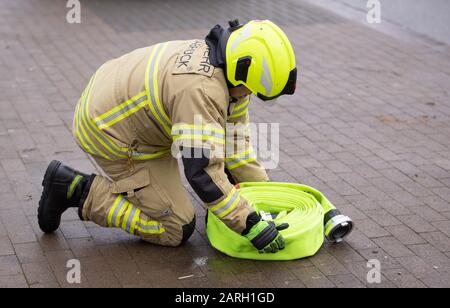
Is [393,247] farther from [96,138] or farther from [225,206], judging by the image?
[96,138]

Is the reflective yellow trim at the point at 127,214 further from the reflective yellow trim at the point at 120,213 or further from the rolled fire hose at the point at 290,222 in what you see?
the rolled fire hose at the point at 290,222

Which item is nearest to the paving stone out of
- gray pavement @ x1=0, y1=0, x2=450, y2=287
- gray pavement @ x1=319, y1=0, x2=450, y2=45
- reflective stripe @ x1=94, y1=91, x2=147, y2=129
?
gray pavement @ x1=0, y1=0, x2=450, y2=287

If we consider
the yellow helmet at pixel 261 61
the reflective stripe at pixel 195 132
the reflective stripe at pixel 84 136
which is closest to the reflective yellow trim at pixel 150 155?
the reflective stripe at pixel 84 136

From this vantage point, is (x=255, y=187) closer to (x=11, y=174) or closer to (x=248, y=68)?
(x=248, y=68)

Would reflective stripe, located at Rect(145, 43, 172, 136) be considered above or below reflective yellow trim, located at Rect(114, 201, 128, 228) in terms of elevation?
above

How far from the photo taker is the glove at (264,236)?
4.21 metres

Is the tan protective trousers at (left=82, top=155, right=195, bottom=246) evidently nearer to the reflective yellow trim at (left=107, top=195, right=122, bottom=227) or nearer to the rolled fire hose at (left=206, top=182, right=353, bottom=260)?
the reflective yellow trim at (left=107, top=195, right=122, bottom=227)

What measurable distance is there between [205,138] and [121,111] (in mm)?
555

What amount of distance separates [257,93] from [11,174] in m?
2.13

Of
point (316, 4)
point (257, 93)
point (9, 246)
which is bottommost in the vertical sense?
point (316, 4)

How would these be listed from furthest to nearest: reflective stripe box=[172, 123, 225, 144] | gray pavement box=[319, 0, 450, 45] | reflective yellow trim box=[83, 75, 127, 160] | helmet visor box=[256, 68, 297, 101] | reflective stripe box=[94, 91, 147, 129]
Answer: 1. gray pavement box=[319, 0, 450, 45]
2. reflective yellow trim box=[83, 75, 127, 160]
3. reflective stripe box=[94, 91, 147, 129]
4. helmet visor box=[256, 68, 297, 101]
5. reflective stripe box=[172, 123, 225, 144]

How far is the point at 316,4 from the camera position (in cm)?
1090

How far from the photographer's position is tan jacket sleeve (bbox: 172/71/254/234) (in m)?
4.06

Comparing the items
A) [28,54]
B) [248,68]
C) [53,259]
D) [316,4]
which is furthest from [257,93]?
[316,4]
